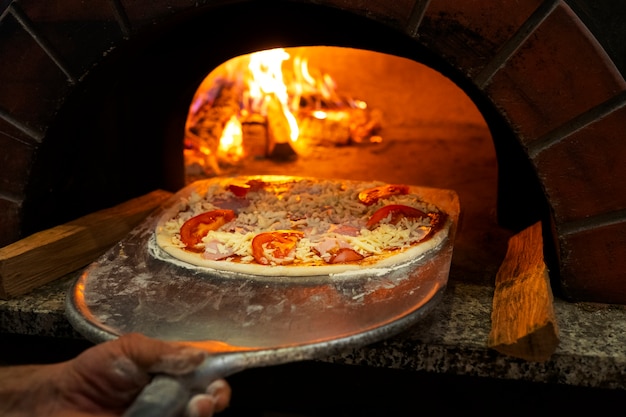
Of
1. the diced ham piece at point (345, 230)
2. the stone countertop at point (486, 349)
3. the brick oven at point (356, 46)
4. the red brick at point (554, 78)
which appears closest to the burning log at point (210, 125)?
the brick oven at point (356, 46)

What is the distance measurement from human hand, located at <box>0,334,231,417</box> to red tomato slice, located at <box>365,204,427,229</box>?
0.87 metres

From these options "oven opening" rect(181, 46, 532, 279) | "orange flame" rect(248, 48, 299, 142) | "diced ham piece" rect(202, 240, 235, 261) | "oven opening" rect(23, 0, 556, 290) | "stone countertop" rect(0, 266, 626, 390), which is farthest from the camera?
"orange flame" rect(248, 48, 299, 142)

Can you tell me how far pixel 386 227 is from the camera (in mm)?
1812

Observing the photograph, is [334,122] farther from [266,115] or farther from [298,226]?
[298,226]

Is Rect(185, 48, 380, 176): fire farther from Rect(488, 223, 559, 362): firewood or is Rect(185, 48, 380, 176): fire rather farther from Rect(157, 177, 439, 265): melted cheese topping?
Rect(488, 223, 559, 362): firewood

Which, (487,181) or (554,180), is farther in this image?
(487,181)

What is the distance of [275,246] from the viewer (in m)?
1.72

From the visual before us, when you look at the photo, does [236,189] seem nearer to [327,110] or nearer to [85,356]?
[85,356]

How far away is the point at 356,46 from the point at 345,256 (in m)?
1.00

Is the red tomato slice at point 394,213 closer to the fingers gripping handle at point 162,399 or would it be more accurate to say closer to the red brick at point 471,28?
the red brick at point 471,28

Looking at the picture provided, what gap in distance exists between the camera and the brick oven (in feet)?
5.22

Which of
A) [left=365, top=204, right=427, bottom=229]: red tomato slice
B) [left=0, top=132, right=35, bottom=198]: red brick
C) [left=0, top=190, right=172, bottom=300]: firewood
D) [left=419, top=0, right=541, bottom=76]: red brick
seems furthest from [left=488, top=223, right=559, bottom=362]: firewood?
[left=0, top=132, right=35, bottom=198]: red brick

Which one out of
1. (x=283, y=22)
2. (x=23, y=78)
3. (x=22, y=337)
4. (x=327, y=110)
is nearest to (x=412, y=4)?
(x=283, y=22)

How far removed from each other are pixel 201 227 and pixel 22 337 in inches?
26.3
